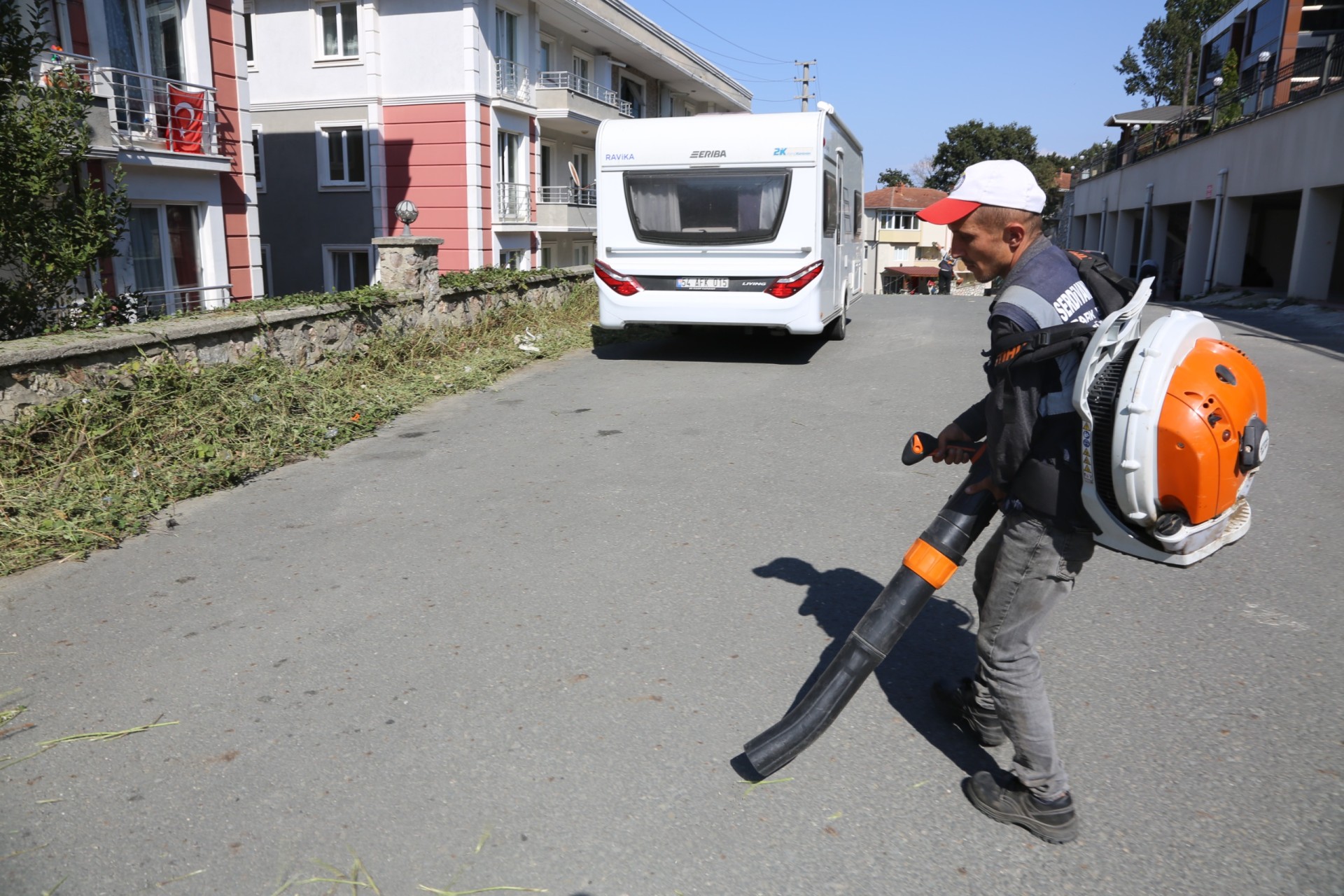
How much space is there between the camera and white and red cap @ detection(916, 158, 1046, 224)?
285cm

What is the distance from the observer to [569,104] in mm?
25812

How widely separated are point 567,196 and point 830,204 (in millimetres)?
18009

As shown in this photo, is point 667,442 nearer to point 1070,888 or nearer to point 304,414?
point 304,414

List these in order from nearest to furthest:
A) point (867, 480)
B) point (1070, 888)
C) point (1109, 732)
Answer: point (1070, 888)
point (1109, 732)
point (867, 480)

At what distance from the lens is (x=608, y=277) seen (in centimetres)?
1231

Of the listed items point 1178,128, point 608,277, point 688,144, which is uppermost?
point 1178,128

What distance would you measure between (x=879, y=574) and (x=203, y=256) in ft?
46.3

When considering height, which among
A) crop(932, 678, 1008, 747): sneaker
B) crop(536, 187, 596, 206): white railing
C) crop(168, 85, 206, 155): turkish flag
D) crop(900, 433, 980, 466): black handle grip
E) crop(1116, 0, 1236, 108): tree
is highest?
crop(1116, 0, 1236, 108): tree

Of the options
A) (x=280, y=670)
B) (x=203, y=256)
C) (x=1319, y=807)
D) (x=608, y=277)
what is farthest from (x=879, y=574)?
(x=203, y=256)

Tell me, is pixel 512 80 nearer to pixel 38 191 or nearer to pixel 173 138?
pixel 173 138

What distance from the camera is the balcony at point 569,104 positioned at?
2572 cm

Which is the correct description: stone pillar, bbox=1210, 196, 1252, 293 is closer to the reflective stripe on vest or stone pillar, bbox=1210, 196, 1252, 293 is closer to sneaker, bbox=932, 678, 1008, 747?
sneaker, bbox=932, 678, 1008, 747

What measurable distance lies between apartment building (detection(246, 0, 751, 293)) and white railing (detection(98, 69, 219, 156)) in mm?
7425

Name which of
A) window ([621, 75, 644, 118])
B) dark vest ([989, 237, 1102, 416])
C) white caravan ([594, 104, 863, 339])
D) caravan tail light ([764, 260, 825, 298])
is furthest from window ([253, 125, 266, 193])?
dark vest ([989, 237, 1102, 416])
